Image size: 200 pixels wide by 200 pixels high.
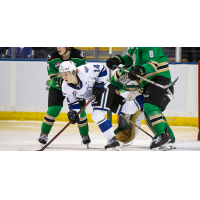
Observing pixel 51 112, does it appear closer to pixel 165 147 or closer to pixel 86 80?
pixel 86 80

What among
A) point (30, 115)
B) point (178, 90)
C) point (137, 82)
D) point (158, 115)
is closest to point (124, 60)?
point (137, 82)

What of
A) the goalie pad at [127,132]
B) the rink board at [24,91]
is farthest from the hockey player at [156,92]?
the rink board at [24,91]

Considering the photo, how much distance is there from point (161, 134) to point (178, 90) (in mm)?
2328

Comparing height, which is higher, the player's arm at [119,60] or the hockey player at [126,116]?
the player's arm at [119,60]

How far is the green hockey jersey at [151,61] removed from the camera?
2.34 m

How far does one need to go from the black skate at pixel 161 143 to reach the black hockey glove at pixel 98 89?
0.60 meters

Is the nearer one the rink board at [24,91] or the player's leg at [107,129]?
the player's leg at [107,129]

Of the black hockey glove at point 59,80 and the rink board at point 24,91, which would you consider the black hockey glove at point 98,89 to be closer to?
the black hockey glove at point 59,80

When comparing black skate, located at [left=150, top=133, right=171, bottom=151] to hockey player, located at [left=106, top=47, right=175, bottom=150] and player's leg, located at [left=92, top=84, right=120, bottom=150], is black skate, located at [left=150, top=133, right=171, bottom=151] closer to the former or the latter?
hockey player, located at [left=106, top=47, right=175, bottom=150]

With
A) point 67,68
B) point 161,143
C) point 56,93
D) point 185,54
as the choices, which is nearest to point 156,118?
point 161,143

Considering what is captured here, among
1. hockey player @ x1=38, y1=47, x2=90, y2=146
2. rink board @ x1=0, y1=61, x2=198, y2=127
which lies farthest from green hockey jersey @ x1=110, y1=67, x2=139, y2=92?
rink board @ x1=0, y1=61, x2=198, y2=127

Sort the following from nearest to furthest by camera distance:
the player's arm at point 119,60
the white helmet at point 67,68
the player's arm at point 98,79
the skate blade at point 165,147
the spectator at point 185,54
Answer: the white helmet at point 67,68 → the player's arm at point 98,79 → the skate blade at point 165,147 → the player's arm at point 119,60 → the spectator at point 185,54

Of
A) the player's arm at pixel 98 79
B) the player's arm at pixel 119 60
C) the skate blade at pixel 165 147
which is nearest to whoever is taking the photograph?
the player's arm at pixel 98 79

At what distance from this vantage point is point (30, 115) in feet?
→ 15.9
